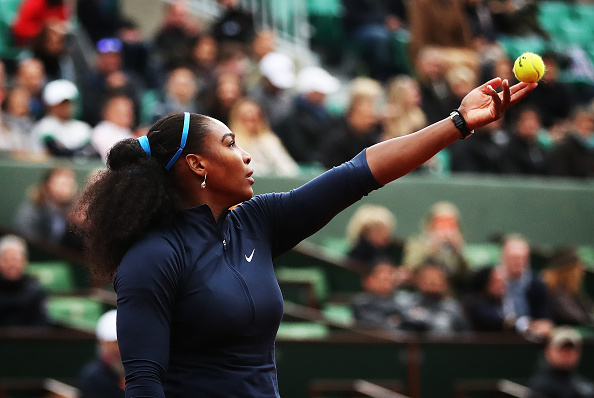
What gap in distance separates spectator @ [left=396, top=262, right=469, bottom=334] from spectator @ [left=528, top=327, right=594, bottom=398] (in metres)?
0.74

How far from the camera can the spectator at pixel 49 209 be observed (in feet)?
23.3

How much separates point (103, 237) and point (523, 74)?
110 centimetres

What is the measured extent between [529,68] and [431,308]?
16.5 ft

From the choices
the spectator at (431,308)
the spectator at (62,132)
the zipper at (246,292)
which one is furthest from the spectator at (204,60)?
the zipper at (246,292)

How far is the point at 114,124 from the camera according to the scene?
787 cm

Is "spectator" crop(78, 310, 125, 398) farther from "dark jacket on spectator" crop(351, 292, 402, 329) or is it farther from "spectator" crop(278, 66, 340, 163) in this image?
"spectator" crop(278, 66, 340, 163)

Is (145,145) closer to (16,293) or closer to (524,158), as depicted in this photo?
(16,293)

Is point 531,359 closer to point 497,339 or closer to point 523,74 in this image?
point 497,339

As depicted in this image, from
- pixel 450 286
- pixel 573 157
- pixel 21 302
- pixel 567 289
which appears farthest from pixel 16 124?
pixel 573 157

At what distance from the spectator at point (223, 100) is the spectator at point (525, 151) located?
11.6 feet

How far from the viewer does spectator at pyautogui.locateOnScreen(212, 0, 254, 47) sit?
1023 centimetres

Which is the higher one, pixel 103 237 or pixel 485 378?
pixel 103 237

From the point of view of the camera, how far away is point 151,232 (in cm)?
228

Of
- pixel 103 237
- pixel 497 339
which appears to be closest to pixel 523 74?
pixel 103 237
